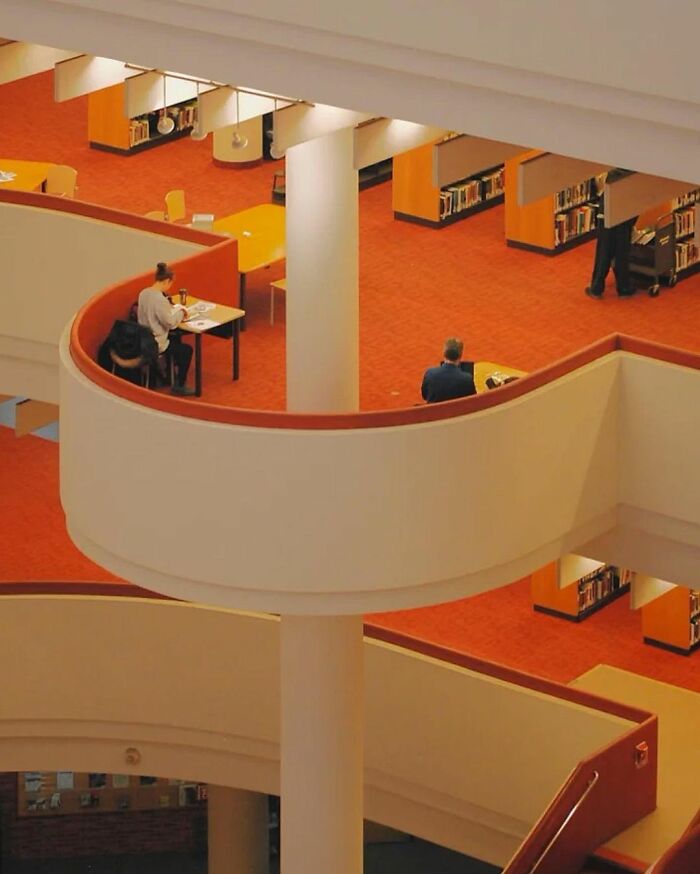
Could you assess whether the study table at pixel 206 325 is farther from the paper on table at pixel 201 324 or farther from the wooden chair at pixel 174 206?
the wooden chair at pixel 174 206

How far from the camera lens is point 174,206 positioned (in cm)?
1914

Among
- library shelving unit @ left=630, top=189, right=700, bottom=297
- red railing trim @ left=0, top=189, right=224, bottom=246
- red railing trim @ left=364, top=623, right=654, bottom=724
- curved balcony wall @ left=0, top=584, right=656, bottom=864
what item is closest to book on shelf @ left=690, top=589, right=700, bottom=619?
red railing trim @ left=364, top=623, right=654, bottom=724

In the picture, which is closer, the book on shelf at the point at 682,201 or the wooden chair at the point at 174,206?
the wooden chair at the point at 174,206

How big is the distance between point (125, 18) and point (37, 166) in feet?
23.7

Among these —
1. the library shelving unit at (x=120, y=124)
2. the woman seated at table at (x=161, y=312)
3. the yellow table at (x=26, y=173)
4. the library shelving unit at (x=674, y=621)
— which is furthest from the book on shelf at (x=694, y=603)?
the yellow table at (x=26, y=173)

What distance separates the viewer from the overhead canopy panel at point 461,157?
1353 centimetres

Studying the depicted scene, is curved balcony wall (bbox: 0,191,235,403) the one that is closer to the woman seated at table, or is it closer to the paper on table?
the paper on table

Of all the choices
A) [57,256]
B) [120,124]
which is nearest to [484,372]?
[57,256]

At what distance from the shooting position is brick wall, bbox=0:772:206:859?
23.4m

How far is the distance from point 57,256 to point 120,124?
4.42 metres

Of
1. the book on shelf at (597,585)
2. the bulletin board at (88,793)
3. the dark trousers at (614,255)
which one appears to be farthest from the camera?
the bulletin board at (88,793)

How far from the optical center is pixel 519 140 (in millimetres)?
11281

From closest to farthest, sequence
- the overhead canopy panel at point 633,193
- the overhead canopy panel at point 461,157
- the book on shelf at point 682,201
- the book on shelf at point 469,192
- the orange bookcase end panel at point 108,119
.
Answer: the overhead canopy panel at point 633,193 → the overhead canopy panel at point 461,157 → the book on shelf at point 682,201 → the book on shelf at point 469,192 → the orange bookcase end panel at point 108,119

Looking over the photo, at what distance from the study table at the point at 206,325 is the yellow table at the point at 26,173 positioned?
405cm
